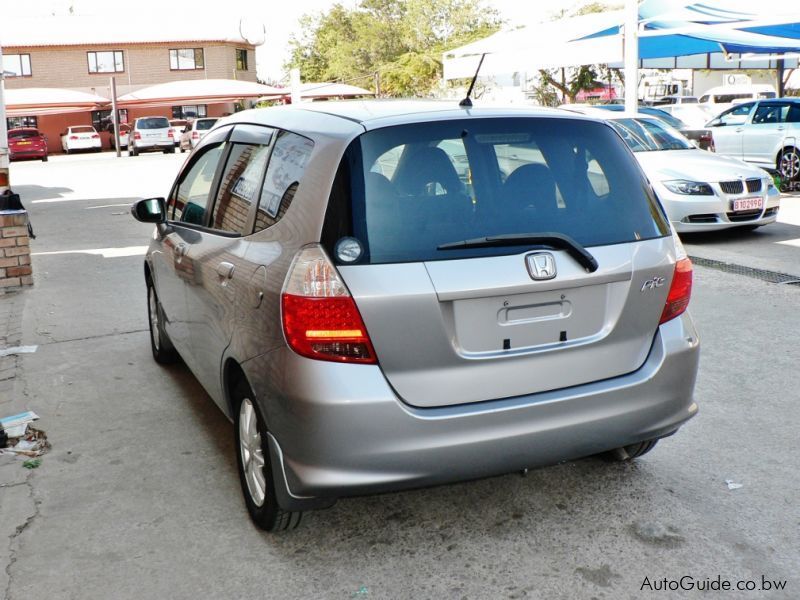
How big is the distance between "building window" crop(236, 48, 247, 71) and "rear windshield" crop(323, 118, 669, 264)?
5670 centimetres

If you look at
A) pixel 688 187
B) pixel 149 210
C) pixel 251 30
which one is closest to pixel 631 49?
pixel 688 187

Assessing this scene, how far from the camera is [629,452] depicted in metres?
4.18

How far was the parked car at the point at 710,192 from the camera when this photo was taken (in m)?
A: 10.9

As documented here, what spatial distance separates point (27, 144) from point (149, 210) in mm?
37794

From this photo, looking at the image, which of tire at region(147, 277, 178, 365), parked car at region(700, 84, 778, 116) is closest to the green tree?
parked car at region(700, 84, 778, 116)

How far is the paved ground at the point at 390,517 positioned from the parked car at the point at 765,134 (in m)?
11.8

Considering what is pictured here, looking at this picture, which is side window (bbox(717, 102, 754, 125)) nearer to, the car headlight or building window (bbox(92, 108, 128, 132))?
the car headlight

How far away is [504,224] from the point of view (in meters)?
3.27

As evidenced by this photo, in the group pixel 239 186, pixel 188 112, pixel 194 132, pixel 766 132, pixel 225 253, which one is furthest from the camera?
pixel 188 112

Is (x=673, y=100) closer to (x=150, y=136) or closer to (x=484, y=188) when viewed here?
(x=150, y=136)

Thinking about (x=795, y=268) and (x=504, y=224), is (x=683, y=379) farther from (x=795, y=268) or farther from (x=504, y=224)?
(x=795, y=268)

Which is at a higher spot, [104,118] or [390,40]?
[390,40]

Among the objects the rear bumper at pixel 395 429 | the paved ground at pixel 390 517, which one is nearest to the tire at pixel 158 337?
the paved ground at pixel 390 517
